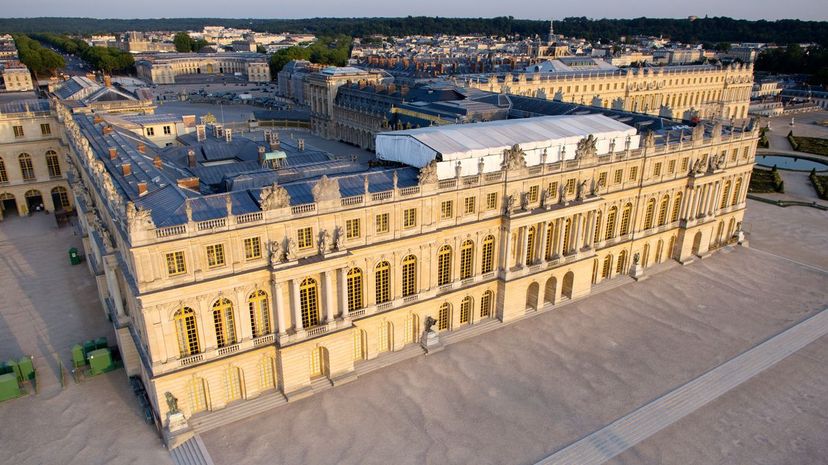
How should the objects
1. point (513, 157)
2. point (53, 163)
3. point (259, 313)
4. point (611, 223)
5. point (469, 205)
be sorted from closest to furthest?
point (259, 313), point (469, 205), point (513, 157), point (611, 223), point (53, 163)

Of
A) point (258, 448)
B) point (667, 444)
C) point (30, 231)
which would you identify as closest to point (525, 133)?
point (667, 444)

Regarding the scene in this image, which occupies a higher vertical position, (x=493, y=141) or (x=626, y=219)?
(x=493, y=141)

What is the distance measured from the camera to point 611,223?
63281mm

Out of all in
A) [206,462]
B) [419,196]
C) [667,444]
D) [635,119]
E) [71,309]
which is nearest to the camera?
[206,462]

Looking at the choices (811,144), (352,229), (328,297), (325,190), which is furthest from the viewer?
(811,144)

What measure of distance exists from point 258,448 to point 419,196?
22.9 meters

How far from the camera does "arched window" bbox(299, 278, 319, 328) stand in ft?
143

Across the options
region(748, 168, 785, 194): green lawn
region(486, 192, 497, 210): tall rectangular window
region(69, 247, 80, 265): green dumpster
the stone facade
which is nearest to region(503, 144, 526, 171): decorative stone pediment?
region(486, 192, 497, 210): tall rectangular window

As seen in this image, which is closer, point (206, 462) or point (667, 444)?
point (206, 462)

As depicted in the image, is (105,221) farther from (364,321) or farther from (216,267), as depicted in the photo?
(364,321)

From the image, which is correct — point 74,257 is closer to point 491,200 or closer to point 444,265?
point 444,265

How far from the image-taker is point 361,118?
123250 millimetres

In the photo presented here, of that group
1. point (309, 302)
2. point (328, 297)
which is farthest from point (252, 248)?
point (328, 297)

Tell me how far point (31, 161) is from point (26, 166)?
1.03 metres
